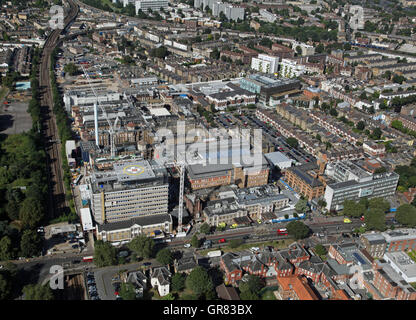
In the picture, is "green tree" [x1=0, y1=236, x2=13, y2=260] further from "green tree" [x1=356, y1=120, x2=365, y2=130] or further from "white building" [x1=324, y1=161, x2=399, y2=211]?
"green tree" [x1=356, y1=120, x2=365, y2=130]

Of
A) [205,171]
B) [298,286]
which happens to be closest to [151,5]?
[205,171]

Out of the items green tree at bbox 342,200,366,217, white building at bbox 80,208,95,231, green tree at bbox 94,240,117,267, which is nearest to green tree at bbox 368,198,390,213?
green tree at bbox 342,200,366,217

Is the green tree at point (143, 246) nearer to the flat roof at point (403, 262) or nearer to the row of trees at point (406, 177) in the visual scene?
the flat roof at point (403, 262)

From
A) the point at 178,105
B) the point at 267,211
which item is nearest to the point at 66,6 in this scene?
the point at 178,105

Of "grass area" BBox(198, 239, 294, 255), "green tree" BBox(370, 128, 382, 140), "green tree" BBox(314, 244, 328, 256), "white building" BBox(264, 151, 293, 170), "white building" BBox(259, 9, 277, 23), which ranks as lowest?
"grass area" BBox(198, 239, 294, 255)

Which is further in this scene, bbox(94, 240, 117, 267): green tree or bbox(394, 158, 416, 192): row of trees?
bbox(394, 158, 416, 192): row of trees

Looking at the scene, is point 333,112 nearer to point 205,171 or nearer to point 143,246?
point 205,171

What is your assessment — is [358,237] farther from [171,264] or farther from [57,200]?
[57,200]
